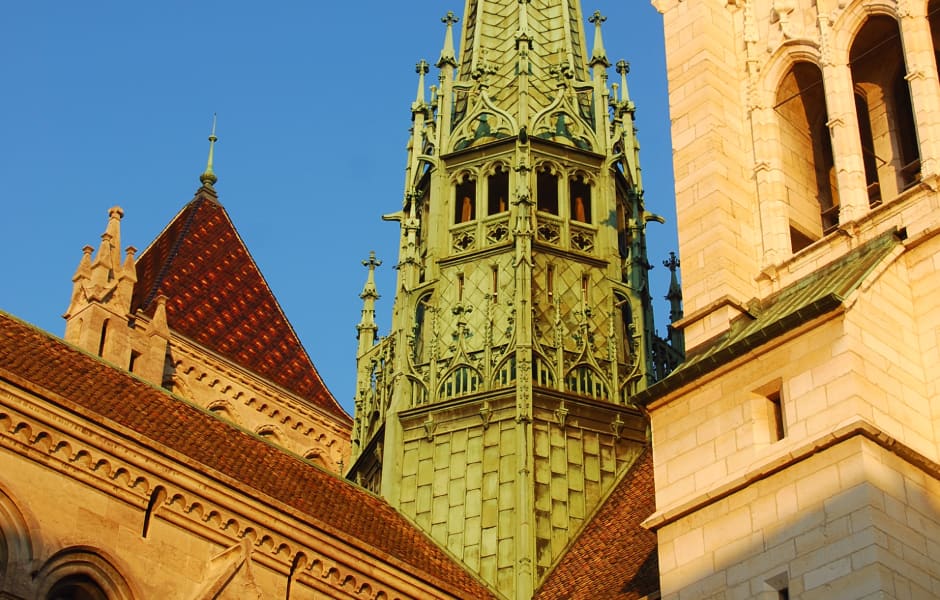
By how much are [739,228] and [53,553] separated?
25.0ft

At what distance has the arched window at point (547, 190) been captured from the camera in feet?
92.2

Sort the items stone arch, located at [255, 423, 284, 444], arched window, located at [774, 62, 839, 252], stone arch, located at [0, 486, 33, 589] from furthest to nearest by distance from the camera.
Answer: stone arch, located at [255, 423, 284, 444]
arched window, located at [774, 62, 839, 252]
stone arch, located at [0, 486, 33, 589]

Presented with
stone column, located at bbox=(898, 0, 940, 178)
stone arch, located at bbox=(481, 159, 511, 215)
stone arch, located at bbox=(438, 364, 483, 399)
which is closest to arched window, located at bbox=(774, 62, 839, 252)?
stone column, located at bbox=(898, 0, 940, 178)

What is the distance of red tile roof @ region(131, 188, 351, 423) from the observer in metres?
33.9

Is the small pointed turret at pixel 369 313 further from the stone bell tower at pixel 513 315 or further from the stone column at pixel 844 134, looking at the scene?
the stone column at pixel 844 134

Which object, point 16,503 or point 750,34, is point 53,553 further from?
point 750,34

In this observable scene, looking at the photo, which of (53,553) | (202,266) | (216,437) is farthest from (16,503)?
(202,266)

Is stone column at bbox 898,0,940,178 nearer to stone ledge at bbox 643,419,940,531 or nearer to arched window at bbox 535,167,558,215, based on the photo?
stone ledge at bbox 643,419,940,531

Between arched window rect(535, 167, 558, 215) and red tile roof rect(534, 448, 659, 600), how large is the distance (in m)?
4.81

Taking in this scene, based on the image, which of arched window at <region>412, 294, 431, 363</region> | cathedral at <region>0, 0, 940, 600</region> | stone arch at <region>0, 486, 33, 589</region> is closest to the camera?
cathedral at <region>0, 0, 940, 600</region>

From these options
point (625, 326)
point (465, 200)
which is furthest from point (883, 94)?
point (465, 200)

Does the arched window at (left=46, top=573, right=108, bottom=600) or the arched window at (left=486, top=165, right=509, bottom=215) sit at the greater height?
the arched window at (left=486, top=165, right=509, bottom=215)

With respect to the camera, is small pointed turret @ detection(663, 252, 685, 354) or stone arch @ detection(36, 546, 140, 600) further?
small pointed turret @ detection(663, 252, 685, 354)

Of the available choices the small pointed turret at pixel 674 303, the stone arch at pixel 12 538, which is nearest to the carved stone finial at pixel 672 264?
the small pointed turret at pixel 674 303
